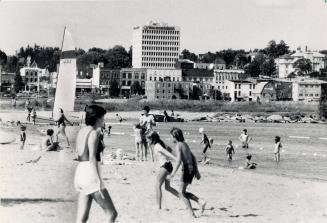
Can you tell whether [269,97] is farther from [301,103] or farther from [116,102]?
[116,102]

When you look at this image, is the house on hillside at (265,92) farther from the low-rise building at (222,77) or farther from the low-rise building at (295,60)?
the low-rise building at (295,60)

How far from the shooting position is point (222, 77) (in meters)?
149

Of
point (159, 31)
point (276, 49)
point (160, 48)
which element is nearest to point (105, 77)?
point (160, 48)

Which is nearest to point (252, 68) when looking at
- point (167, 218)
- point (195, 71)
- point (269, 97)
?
point (195, 71)

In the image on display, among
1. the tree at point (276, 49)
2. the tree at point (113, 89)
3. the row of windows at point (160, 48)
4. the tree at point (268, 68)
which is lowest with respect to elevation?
the tree at point (113, 89)

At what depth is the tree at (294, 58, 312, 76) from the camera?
510 ft

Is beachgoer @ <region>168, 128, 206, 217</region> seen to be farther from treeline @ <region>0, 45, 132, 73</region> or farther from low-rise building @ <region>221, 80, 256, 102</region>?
treeline @ <region>0, 45, 132, 73</region>

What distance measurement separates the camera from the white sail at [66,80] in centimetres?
1834

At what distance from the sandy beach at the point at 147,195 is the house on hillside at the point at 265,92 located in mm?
115434

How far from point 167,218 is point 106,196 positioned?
2.88m

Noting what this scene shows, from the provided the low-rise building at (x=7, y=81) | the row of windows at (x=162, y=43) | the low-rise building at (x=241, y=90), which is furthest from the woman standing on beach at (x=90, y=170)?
the row of windows at (x=162, y=43)

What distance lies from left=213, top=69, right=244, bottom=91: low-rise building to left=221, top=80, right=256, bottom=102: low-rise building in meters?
5.09

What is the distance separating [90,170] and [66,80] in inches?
494

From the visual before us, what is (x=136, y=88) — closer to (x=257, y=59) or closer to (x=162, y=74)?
(x=162, y=74)
